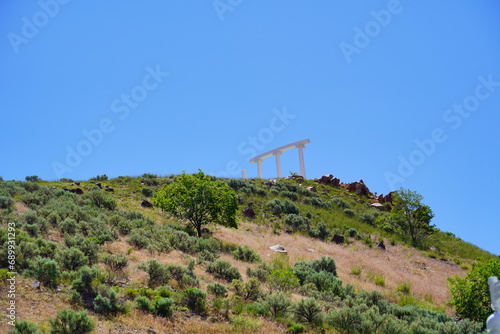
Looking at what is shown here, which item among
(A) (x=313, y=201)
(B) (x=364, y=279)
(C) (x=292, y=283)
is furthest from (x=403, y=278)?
(A) (x=313, y=201)

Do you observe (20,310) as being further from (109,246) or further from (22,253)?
(109,246)

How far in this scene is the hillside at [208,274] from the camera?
11.3 m

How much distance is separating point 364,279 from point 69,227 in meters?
15.1

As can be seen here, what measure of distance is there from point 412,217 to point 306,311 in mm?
33383

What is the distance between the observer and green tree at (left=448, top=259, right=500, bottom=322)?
16391 mm

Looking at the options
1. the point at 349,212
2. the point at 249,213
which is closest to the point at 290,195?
the point at 349,212

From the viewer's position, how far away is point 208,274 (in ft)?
54.7

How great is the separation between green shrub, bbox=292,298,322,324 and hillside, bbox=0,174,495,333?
4 cm

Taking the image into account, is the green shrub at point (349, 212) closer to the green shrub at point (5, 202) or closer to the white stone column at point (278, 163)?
the white stone column at point (278, 163)

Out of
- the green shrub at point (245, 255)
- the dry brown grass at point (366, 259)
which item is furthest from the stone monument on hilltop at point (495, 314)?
the green shrub at point (245, 255)

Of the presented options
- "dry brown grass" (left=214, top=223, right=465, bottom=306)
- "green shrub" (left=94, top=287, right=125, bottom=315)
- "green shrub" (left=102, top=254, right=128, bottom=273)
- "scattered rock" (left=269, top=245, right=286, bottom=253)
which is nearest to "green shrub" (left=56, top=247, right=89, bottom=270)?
"green shrub" (left=102, top=254, right=128, bottom=273)

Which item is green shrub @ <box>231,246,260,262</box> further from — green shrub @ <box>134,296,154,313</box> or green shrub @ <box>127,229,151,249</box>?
green shrub @ <box>134,296,154,313</box>

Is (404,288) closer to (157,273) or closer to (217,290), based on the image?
(217,290)

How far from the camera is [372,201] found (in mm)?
61031
